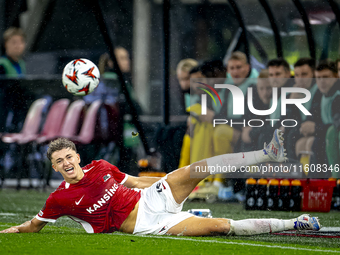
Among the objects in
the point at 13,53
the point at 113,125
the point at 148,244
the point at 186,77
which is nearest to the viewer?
the point at 148,244

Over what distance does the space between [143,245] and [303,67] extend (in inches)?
155

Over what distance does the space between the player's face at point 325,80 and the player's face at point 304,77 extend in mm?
103

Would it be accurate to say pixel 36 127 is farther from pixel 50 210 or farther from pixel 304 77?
pixel 50 210

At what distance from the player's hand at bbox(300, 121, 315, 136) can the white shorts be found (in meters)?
2.83

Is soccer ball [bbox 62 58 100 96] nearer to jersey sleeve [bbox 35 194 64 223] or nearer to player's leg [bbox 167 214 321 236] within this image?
jersey sleeve [bbox 35 194 64 223]

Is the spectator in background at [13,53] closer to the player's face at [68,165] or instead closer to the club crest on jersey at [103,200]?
the player's face at [68,165]

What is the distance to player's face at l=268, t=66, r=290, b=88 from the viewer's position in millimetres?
7367

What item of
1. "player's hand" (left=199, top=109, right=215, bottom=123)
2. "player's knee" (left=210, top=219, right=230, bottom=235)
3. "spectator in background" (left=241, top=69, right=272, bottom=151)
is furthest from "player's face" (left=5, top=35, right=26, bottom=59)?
"player's knee" (left=210, top=219, right=230, bottom=235)

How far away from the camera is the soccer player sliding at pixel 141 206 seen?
462 centimetres

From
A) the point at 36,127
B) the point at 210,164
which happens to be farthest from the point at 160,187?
the point at 36,127

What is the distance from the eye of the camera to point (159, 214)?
15.4 feet

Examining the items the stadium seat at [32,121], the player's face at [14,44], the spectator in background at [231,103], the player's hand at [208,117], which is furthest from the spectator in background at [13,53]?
the spectator in background at [231,103]

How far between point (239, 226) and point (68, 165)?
139cm

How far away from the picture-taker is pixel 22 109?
1094 cm
